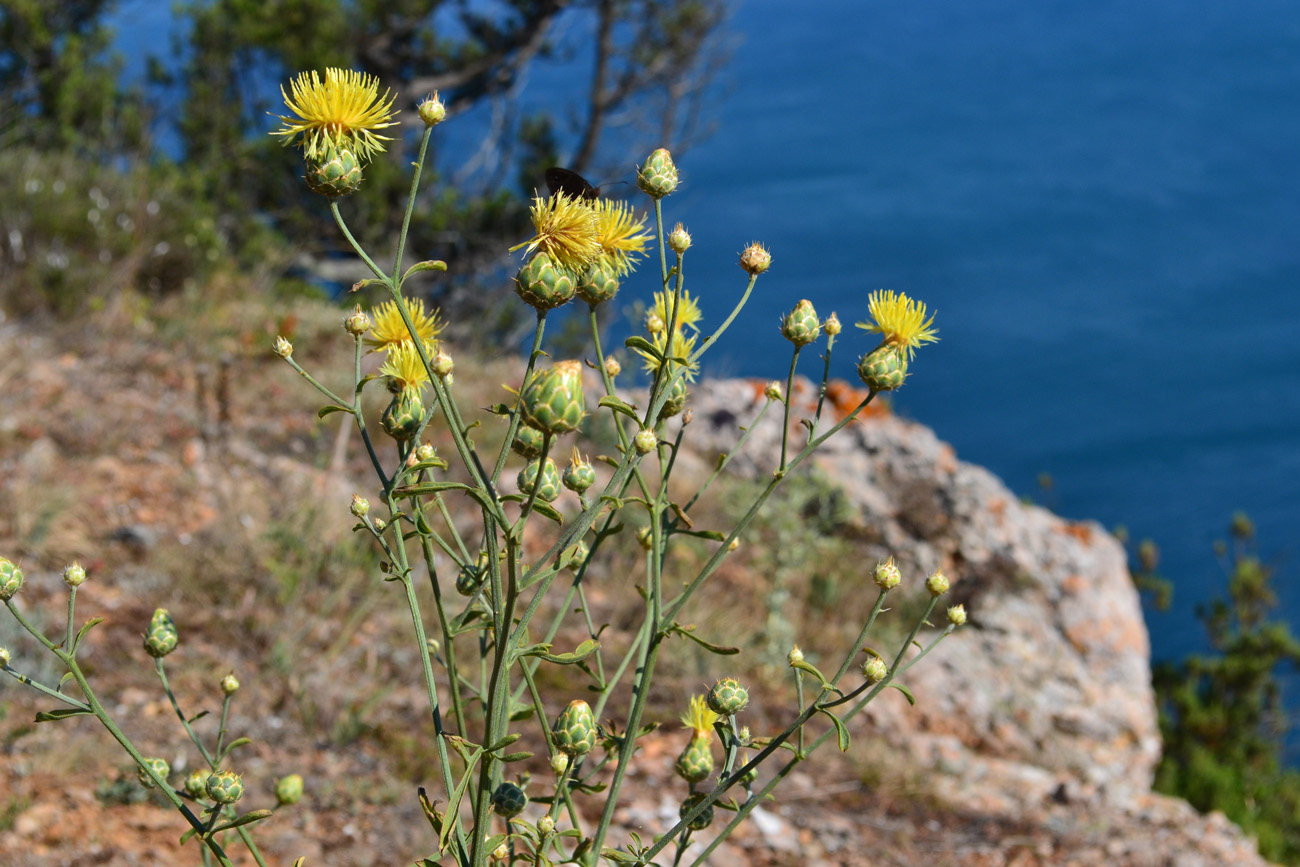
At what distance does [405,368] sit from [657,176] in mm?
385

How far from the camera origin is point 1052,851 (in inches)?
130

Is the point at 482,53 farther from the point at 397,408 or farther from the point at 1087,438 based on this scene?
the point at 1087,438

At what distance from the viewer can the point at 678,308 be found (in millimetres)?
1253

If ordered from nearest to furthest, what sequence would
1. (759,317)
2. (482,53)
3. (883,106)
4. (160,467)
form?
(160,467) → (482,53) → (759,317) → (883,106)

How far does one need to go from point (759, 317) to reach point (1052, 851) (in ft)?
53.9

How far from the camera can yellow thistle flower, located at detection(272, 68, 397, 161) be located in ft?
3.42

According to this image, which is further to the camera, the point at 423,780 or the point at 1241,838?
the point at 1241,838

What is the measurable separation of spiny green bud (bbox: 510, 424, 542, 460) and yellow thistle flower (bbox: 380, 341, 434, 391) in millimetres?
136

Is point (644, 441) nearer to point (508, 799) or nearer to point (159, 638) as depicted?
point (508, 799)

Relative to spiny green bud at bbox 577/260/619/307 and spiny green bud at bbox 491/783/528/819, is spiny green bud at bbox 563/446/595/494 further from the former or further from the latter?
spiny green bud at bbox 491/783/528/819

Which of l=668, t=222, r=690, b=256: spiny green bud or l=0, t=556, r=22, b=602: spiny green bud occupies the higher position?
l=668, t=222, r=690, b=256: spiny green bud

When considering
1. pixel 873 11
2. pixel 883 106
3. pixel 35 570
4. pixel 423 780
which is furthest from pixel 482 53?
pixel 873 11

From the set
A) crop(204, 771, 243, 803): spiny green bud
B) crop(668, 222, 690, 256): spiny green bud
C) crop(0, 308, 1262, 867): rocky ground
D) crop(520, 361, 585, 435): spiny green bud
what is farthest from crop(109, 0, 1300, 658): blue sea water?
crop(520, 361, 585, 435): spiny green bud

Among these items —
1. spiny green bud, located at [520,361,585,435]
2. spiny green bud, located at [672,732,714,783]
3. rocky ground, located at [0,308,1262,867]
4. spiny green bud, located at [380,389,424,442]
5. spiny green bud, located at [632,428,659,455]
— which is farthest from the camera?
rocky ground, located at [0,308,1262,867]
